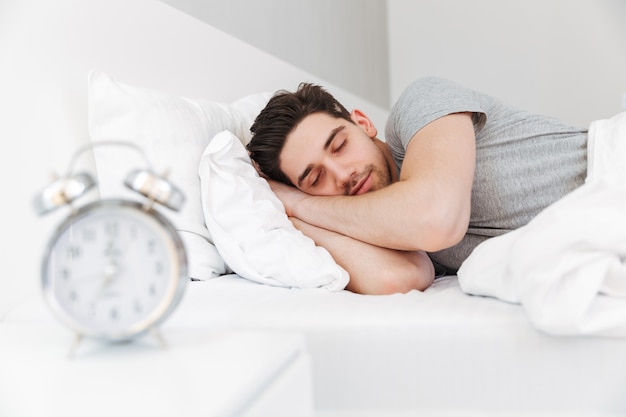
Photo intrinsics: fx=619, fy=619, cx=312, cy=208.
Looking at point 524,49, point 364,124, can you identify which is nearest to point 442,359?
point 364,124

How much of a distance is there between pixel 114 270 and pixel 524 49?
4.16 metres

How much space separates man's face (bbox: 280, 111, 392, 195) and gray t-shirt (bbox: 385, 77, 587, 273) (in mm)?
103

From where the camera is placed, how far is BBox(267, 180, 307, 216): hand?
1532 mm

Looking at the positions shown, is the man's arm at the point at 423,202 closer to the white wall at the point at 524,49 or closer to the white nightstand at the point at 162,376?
the white nightstand at the point at 162,376

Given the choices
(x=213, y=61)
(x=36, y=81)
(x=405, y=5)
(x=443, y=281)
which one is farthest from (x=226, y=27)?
(x=405, y=5)

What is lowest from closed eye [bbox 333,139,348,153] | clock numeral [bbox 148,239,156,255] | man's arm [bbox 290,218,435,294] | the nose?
man's arm [bbox 290,218,435,294]

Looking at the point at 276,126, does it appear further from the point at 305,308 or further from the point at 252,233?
the point at 305,308

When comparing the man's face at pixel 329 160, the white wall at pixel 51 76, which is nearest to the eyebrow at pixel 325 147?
the man's face at pixel 329 160

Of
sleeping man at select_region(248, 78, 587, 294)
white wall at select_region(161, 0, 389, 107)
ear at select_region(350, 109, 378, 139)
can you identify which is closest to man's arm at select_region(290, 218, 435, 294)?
sleeping man at select_region(248, 78, 587, 294)

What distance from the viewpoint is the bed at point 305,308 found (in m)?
0.85

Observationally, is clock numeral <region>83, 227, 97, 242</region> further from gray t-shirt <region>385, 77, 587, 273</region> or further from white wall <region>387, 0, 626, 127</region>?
white wall <region>387, 0, 626, 127</region>

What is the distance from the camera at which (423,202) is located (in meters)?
1.22

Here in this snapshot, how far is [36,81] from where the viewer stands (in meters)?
1.21

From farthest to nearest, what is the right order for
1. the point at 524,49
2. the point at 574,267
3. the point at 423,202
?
the point at 524,49 → the point at 423,202 → the point at 574,267
